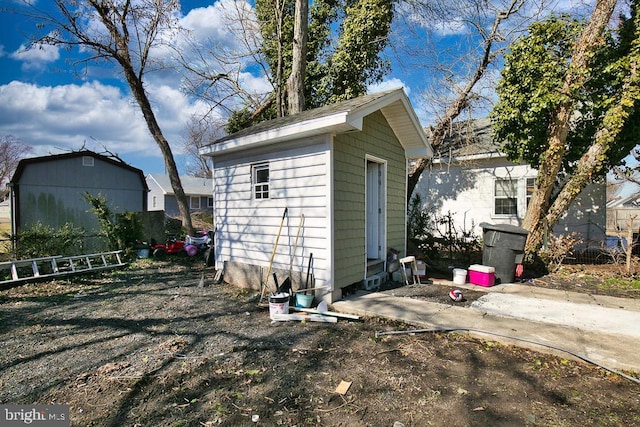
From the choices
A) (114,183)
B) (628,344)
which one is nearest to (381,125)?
(628,344)

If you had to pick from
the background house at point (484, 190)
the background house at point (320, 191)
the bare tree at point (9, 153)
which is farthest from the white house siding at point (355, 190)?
the bare tree at point (9, 153)

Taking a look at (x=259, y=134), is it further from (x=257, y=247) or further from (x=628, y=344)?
(x=628, y=344)

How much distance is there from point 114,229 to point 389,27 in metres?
11.4

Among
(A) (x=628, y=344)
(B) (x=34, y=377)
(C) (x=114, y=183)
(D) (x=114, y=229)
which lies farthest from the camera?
(C) (x=114, y=183)

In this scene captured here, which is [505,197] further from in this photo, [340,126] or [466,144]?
[340,126]

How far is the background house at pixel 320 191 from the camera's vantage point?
5.18 meters

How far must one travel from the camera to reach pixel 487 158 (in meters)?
10.7

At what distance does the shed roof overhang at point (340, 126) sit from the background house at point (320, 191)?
0.7 inches

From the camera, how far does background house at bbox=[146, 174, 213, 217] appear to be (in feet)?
86.4

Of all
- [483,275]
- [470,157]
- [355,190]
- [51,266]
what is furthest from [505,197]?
[51,266]

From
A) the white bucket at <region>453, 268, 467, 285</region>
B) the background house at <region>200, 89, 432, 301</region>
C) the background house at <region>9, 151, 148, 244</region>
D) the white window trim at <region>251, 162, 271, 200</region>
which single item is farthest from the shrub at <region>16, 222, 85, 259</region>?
the white bucket at <region>453, 268, 467, 285</region>

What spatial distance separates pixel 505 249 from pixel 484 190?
5181mm

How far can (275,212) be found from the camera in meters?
5.91

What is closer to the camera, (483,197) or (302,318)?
(302,318)
